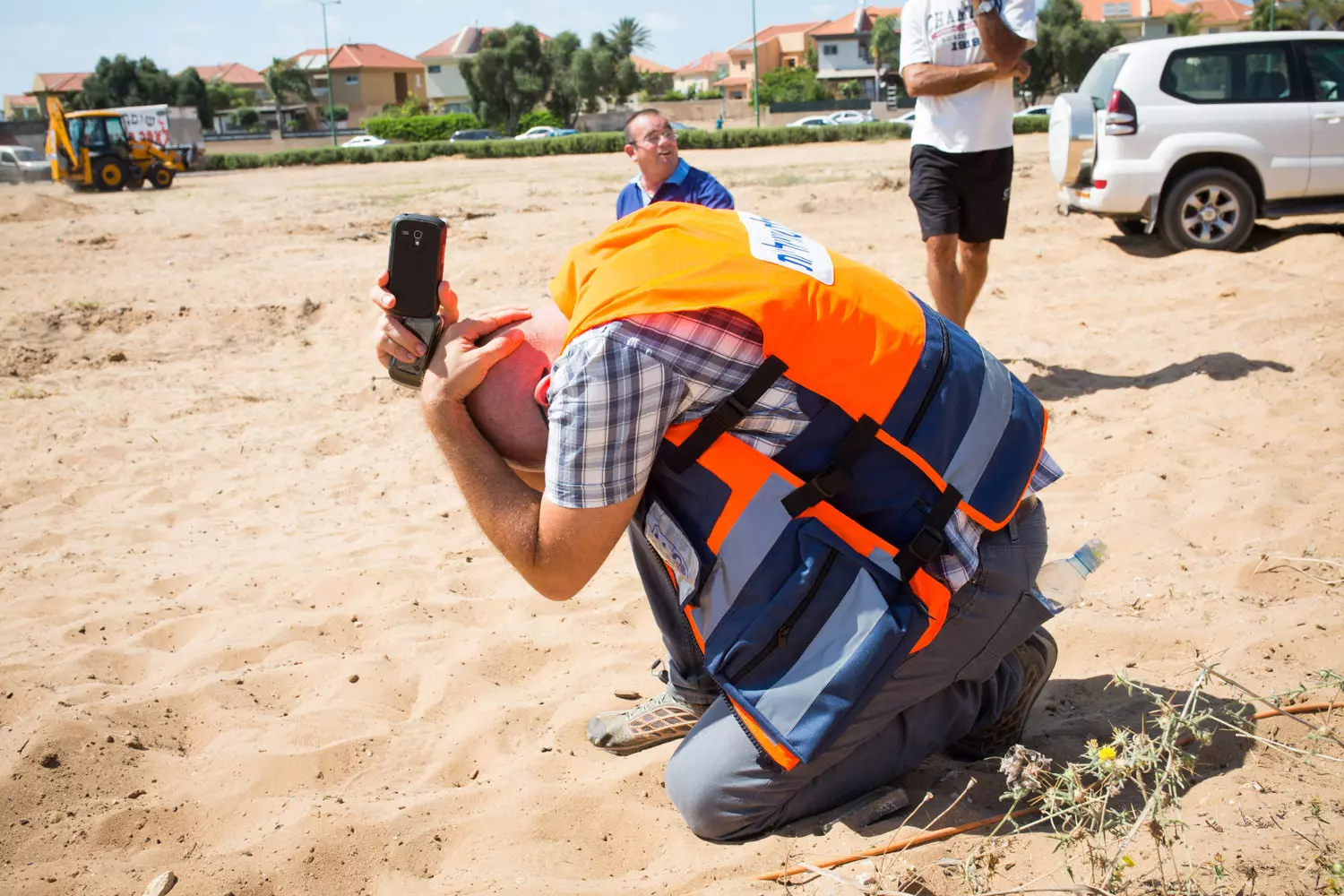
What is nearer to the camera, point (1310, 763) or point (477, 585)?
point (1310, 763)

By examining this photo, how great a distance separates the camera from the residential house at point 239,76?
9644cm

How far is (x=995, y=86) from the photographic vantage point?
4809 mm

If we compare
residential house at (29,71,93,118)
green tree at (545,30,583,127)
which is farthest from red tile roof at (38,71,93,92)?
green tree at (545,30,583,127)

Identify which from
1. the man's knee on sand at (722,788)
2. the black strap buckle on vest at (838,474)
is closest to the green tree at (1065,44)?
the black strap buckle on vest at (838,474)

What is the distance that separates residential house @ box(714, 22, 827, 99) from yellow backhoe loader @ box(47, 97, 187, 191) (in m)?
73.6

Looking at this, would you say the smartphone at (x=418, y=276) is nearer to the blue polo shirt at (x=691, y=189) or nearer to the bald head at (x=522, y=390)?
the bald head at (x=522, y=390)

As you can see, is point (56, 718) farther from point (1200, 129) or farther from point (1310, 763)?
point (1200, 129)

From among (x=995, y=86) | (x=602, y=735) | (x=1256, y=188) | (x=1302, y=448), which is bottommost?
(x=602, y=735)

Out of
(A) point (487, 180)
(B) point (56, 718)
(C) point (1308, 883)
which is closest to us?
(C) point (1308, 883)

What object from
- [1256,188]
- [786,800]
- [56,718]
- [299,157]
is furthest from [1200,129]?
[299,157]

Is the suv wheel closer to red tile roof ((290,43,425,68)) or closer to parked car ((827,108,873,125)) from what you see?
parked car ((827,108,873,125))

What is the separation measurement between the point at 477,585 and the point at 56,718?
1.25 meters

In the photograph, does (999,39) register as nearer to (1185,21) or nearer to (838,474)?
(838,474)

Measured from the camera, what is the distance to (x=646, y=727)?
8.36 feet
